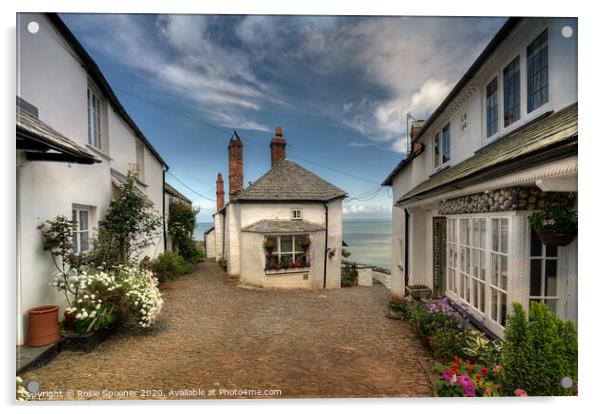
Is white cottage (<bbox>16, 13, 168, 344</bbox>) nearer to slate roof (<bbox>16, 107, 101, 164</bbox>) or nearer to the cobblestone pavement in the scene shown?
slate roof (<bbox>16, 107, 101, 164</bbox>)

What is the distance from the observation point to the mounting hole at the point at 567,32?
281 cm

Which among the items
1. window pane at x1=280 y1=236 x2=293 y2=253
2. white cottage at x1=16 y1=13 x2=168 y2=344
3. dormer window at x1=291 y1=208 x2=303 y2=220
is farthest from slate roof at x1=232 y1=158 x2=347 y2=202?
white cottage at x1=16 y1=13 x2=168 y2=344

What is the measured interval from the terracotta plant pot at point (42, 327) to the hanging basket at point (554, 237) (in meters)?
4.93

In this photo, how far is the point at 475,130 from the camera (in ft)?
14.4

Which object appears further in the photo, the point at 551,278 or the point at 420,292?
the point at 420,292

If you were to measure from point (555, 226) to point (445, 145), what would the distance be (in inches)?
136

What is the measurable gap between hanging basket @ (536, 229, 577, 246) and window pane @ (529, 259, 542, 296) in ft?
1.06

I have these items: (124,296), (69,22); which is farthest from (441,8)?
(124,296)

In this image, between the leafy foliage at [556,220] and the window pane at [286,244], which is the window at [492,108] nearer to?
the leafy foliage at [556,220]

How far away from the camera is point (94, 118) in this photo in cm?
405

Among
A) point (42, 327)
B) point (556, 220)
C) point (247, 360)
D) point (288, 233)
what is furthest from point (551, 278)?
point (288, 233)

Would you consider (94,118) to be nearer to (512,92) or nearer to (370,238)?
(370,238)

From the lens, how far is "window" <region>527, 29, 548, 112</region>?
2.97 metres
